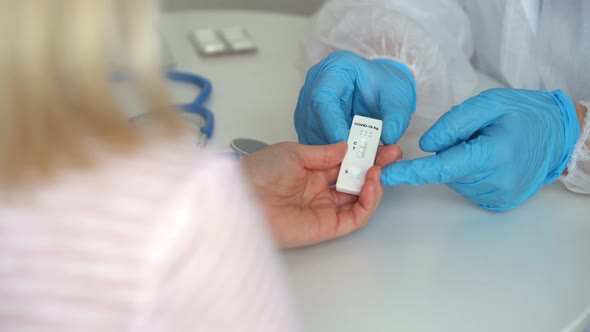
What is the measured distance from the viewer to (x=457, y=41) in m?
0.91

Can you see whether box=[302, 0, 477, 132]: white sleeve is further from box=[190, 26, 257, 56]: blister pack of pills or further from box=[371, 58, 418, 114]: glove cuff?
box=[190, 26, 257, 56]: blister pack of pills

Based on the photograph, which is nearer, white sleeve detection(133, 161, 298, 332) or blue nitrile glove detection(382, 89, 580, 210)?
white sleeve detection(133, 161, 298, 332)

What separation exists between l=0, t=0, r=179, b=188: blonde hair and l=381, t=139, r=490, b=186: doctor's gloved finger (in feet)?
1.19

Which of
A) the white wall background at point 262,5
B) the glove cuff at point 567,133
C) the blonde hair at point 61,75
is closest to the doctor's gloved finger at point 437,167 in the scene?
the glove cuff at point 567,133

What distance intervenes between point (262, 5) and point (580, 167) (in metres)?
1.20

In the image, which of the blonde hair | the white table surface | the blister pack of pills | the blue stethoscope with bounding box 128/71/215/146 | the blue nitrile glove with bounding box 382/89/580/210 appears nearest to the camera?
the blonde hair

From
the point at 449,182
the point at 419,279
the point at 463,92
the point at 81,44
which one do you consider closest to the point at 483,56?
the point at 463,92

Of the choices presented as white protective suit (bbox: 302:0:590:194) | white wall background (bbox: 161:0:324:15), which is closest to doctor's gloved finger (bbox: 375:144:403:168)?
white protective suit (bbox: 302:0:590:194)

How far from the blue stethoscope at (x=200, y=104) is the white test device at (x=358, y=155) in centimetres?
20

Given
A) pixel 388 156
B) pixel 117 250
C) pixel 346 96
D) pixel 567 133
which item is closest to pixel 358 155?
pixel 388 156

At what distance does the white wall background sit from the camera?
1.69 meters

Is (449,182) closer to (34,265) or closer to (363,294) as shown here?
(363,294)

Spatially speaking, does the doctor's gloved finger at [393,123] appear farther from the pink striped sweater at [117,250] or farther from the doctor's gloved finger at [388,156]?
the pink striped sweater at [117,250]

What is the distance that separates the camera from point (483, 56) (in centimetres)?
94
